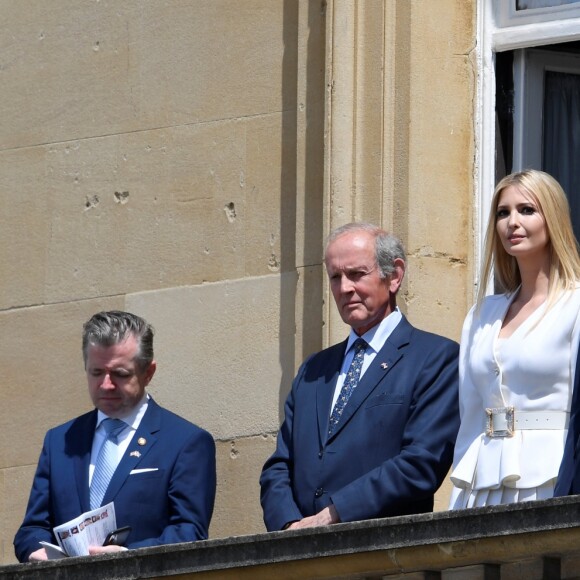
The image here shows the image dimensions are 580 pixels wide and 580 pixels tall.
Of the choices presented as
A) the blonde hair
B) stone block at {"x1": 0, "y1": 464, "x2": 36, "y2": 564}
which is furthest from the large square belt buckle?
stone block at {"x1": 0, "y1": 464, "x2": 36, "y2": 564}

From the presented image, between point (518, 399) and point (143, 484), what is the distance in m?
1.36

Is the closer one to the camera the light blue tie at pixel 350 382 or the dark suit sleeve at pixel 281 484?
the dark suit sleeve at pixel 281 484

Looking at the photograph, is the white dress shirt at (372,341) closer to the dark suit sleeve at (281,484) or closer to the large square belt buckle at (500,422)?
the dark suit sleeve at (281,484)

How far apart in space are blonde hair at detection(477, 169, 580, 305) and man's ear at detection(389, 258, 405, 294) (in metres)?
0.44

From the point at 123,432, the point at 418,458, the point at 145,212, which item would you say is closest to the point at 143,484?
the point at 123,432

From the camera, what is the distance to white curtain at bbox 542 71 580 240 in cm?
782

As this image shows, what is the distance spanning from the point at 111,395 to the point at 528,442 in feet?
5.15

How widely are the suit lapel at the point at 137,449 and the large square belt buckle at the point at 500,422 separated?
1.28 meters

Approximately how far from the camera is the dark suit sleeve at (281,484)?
6.66m

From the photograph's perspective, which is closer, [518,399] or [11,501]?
[518,399]

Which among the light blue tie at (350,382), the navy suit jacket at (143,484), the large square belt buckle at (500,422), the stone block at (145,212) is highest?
the stone block at (145,212)

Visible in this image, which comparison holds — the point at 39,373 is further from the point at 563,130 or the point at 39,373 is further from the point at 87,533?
the point at 563,130

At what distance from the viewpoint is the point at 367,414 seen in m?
6.70

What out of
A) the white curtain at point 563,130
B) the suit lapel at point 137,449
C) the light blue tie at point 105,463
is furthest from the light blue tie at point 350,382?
the white curtain at point 563,130
